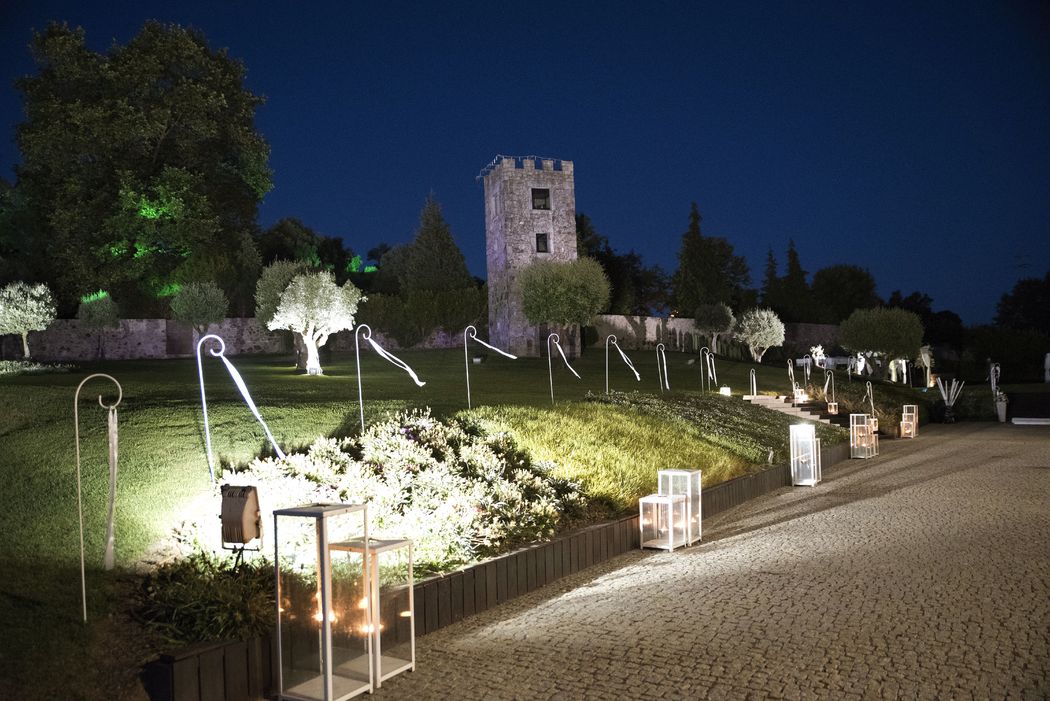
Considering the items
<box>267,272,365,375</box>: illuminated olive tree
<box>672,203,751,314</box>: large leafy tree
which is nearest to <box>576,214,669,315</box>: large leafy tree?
<box>672,203,751,314</box>: large leafy tree

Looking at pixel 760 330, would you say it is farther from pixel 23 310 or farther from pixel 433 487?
pixel 433 487

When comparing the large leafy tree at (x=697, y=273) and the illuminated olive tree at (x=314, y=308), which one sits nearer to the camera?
the illuminated olive tree at (x=314, y=308)

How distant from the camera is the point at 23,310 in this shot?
26156 mm

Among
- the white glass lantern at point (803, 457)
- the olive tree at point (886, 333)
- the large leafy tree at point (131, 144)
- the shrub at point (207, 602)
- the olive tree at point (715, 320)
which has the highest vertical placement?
the large leafy tree at point (131, 144)

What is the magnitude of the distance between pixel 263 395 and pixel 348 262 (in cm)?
4999

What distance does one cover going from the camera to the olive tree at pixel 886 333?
42844 millimetres

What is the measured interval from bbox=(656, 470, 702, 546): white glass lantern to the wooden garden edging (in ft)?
1.94

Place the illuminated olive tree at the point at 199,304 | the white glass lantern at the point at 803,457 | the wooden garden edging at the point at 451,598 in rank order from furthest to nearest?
the illuminated olive tree at the point at 199,304, the white glass lantern at the point at 803,457, the wooden garden edging at the point at 451,598

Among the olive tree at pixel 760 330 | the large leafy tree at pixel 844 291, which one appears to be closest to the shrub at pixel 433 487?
the olive tree at pixel 760 330

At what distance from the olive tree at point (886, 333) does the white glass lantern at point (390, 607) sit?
41.8 meters

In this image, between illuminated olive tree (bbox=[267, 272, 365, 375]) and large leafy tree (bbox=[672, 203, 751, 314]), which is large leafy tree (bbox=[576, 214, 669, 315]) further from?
illuminated olive tree (bbox=[267, 272, 365, 375])

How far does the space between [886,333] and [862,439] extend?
27726mm

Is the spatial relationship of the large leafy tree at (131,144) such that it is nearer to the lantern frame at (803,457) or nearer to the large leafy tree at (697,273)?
the lantern frame at (803,457)

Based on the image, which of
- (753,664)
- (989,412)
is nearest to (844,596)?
(753,664)
